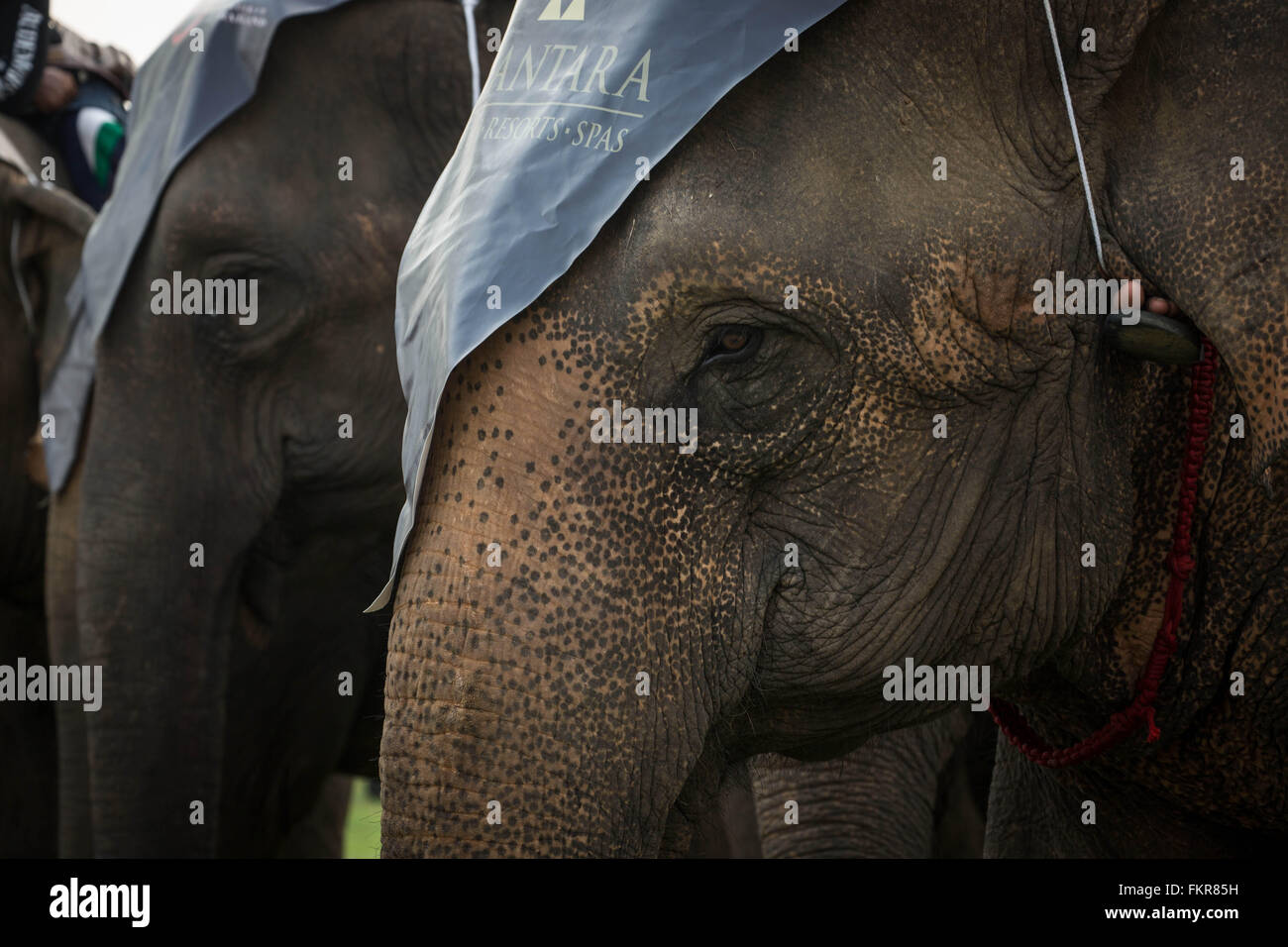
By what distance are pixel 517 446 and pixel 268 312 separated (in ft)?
6.15

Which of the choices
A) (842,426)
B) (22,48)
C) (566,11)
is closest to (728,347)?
(842,426)

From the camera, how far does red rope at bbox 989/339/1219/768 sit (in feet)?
5.42

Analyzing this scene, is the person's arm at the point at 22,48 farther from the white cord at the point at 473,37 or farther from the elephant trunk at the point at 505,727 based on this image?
the elephant trunk at the point at 505,727

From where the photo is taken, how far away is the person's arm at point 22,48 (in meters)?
4.07

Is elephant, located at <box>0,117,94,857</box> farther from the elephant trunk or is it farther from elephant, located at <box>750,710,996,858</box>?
the elephant trunk

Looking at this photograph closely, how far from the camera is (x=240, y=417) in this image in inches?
126

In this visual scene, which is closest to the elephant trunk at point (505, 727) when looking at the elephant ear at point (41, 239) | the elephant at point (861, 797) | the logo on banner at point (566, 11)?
the logo on banner at point (566, 11)

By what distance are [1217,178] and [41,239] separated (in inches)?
129

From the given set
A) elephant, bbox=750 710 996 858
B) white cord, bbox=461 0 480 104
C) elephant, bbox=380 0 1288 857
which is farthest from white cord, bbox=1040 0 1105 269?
white cord, bbox=461 0 480 104

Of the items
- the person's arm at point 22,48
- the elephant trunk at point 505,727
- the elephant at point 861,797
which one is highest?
the person's arm at point 22,48

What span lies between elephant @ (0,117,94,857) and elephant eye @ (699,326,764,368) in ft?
8.83

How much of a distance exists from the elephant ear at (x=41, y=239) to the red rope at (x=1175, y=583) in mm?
2999
